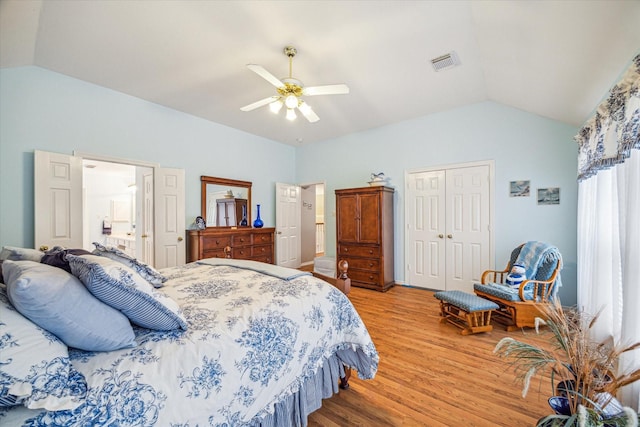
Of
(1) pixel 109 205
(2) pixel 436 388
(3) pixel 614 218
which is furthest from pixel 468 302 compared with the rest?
(1) pixel 109 205

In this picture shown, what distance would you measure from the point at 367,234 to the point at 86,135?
4251 mm

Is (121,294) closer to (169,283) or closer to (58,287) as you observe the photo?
(58,287)

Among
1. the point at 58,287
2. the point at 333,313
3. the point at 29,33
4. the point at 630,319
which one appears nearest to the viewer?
the point at 58,287

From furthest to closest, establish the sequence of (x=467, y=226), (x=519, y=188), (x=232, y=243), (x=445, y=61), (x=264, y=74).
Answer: (x=232, y=243) < (x=467, y=226) < (x=519, y=188) < (x=445, y=61) < (x=264, y=74)

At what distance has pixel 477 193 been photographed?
402 centimetres

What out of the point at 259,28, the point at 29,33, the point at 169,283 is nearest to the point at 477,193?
the point at 259,28

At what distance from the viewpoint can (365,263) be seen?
4.57 meters

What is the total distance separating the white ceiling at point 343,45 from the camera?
6.84 feet

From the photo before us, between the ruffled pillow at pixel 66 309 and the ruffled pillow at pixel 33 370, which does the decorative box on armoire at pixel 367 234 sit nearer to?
the ruffled pillow at pixel 66 309

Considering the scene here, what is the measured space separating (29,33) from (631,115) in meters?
4.83

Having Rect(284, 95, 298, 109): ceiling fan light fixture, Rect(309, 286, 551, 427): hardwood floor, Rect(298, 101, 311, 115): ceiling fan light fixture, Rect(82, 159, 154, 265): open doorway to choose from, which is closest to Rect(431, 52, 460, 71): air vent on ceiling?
Rect(298, 101, 311, 115): ceiling fan light fixture

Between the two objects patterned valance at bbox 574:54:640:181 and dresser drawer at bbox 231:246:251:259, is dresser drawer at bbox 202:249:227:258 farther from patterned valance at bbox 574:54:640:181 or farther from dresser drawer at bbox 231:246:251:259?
patterned valance at bbox 574:54:640:181

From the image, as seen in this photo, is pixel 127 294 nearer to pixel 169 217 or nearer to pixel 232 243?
pixel 169 217

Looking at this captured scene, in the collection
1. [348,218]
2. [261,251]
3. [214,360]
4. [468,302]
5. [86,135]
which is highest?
[86,135]
